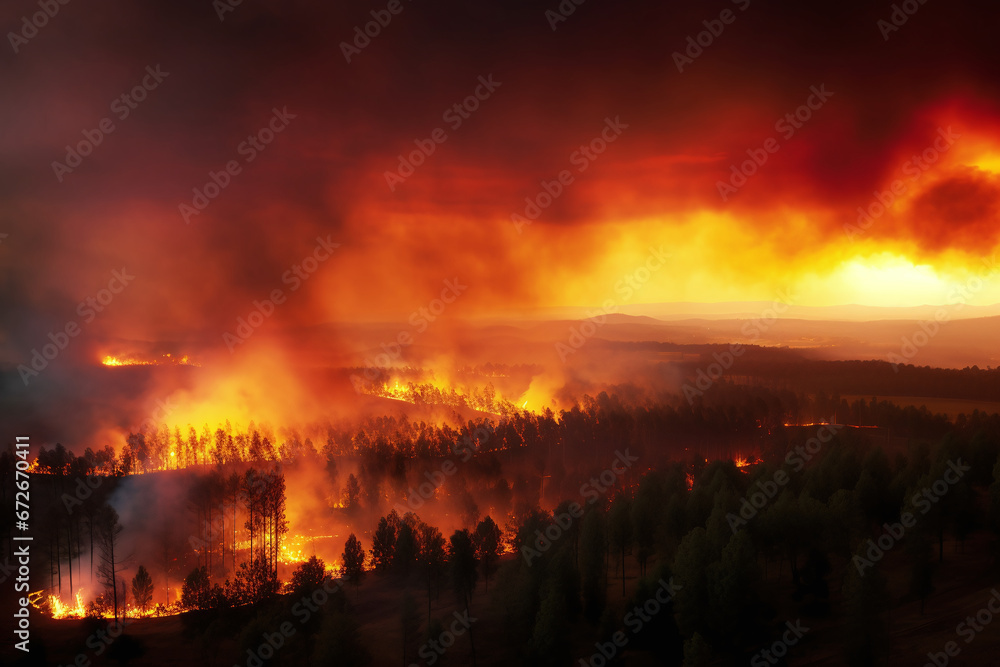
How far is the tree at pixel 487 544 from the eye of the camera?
53.3 meters

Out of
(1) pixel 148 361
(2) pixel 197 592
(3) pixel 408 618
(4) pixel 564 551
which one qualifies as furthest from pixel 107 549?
(1) pixel 148 361

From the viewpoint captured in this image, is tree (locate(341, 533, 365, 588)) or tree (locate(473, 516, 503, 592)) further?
tree (locate(473, 516, 503, 592))

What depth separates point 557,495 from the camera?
A: 80062mm

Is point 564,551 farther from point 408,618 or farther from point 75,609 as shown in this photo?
point 75,609

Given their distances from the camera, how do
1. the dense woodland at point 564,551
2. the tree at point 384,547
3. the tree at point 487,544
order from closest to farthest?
the dense woodland at point 564,551 < the tree at point 487,544 < the tree at point 384,547

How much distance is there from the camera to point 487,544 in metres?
53.9

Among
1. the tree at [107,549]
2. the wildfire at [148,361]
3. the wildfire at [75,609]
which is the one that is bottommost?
the wildfire at [75,609]

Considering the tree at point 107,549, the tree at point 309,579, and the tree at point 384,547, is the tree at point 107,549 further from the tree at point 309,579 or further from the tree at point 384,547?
→ the tree at point 384,547

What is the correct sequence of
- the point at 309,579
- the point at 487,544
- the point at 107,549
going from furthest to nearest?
the point at 107,549, the point at 487,544, the point at 309,579

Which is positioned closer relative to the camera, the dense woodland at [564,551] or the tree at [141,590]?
the dense woodland at [564,551]

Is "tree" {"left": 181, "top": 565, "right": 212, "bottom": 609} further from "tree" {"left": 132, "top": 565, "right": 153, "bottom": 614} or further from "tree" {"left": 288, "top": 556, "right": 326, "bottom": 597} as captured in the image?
"tree" {"left": 288, "top": 556, "right": 326, "bottom": 597}

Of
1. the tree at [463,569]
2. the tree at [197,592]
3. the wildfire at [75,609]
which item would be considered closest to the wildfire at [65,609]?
the wildfire at [75,609]

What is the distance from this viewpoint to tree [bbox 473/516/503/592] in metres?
53.3

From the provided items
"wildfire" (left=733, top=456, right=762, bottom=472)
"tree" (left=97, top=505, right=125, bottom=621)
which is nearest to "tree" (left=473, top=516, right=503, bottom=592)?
"tree" (left=97, top=505, right=125, bottom=621)
